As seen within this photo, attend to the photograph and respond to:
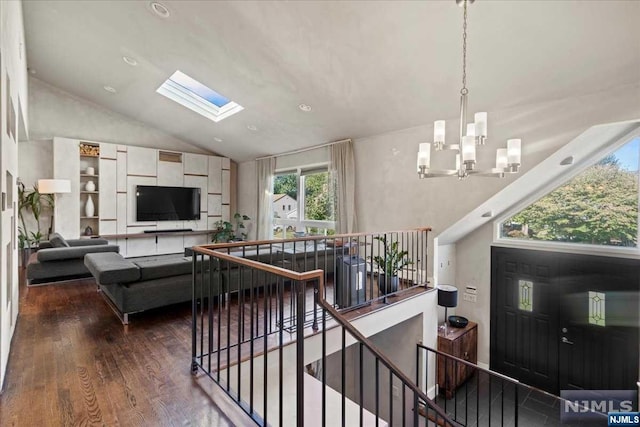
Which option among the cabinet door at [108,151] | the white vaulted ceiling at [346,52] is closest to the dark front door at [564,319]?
the white vaulted ceiling at [346,52]

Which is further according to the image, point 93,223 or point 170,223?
point 170,223

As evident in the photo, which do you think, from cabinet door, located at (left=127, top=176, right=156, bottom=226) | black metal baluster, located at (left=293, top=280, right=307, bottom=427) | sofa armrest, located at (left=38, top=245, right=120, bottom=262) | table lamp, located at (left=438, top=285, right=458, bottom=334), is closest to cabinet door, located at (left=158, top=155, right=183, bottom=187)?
cabinet door, located at (left=127, top=176, right=156, bottom=226)

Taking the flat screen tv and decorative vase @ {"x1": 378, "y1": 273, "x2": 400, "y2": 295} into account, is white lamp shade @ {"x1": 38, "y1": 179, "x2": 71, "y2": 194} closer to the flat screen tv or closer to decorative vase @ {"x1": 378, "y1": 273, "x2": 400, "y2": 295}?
the flat screen tv

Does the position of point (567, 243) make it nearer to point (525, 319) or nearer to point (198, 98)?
point (525, 319)

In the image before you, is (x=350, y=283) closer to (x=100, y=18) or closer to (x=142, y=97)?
(x=100, y=18)

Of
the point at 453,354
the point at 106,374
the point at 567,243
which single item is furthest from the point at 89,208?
the point at 567,243

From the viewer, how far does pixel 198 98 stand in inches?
245

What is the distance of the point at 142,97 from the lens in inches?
238

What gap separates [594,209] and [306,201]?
16.2 ft

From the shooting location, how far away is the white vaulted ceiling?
2.72 m

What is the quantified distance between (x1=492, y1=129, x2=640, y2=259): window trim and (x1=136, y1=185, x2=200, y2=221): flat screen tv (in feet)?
22.2

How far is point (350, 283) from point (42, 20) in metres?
5.50

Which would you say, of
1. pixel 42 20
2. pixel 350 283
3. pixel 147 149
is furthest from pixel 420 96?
pixel 147 149

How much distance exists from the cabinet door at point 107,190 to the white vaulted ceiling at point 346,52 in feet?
5.78
